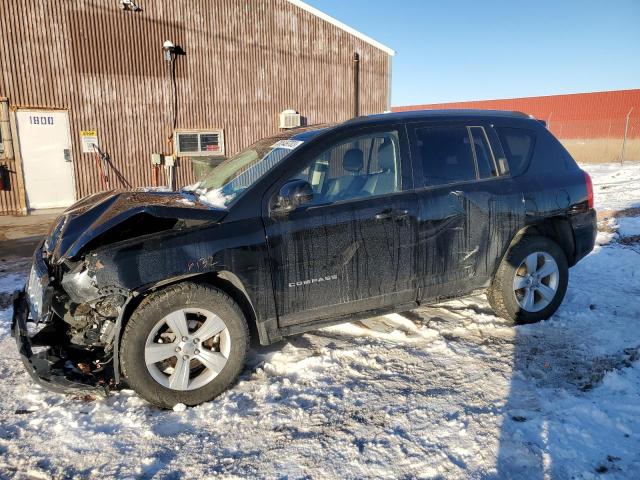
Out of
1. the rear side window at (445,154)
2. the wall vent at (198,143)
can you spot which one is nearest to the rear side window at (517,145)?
the rear side window at (445,154)

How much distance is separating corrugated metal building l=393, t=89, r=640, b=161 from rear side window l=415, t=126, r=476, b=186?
71.0 feet

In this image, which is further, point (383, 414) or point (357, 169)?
point (357, 169)

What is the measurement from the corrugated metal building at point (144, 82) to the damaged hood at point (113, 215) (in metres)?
8.39

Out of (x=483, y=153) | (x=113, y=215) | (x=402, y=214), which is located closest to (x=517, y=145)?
(x=483, y=153)

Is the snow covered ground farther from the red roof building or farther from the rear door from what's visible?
the red roof building

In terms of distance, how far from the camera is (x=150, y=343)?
2.89 metres

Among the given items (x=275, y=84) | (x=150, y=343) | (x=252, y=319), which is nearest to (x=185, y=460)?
(x=150, y=343)

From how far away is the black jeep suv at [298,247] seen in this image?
2887 mm

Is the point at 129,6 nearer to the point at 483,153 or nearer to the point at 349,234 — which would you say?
the point at 483,153

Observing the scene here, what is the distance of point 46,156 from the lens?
10.7 m

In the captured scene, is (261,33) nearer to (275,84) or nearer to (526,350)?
(275,84)

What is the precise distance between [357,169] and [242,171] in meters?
0.91

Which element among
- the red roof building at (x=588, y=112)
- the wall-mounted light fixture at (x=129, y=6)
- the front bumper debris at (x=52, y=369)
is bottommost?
the front bumper debris at (x=52, y=369)

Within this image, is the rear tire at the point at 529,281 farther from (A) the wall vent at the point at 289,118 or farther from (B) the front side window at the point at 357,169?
(A) the wall vent at the point at 289,118
